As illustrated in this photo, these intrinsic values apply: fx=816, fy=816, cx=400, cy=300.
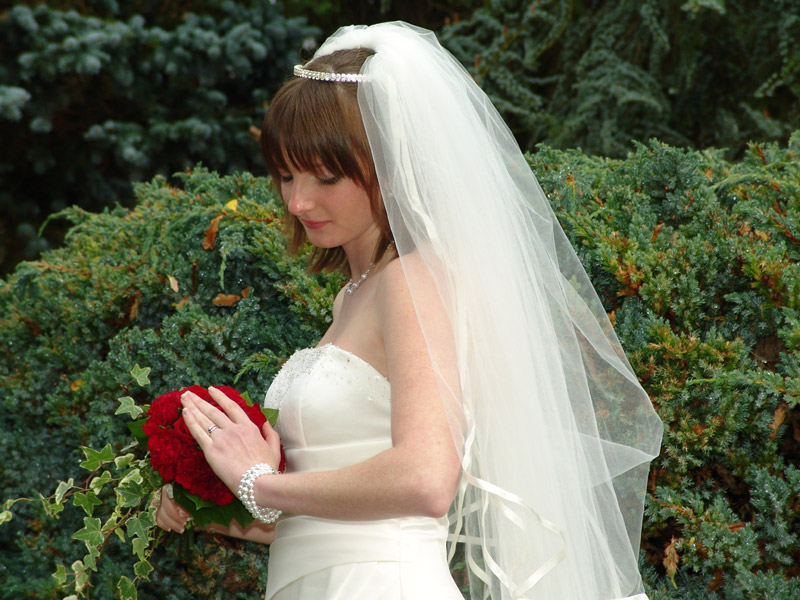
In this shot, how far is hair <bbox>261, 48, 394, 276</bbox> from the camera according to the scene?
1.99 metres

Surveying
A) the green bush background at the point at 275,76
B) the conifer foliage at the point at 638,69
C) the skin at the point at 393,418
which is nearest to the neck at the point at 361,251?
the skin at the point at 393,418

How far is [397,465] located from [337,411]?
1.18ft

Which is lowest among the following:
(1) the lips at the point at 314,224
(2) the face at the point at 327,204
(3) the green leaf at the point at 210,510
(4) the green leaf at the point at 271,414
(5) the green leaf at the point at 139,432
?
(3) the green leaf at the point at 210,510

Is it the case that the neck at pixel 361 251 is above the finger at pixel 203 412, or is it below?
above

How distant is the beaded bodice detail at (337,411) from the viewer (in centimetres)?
198

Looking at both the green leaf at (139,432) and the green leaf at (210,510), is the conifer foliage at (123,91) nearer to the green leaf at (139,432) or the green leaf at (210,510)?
the green leaf at (139,432)

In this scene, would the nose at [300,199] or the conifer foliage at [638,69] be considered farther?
the conifer foliage at [638,69]

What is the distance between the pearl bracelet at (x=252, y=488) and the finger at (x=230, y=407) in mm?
151

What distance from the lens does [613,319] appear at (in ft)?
8.67

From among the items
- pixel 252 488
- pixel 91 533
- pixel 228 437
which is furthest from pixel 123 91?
pixel 252 488

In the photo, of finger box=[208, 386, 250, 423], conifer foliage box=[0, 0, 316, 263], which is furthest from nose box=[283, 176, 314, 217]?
conifer foliage box=[0, 0, 316, 263]

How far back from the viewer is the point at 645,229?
8.82 feet

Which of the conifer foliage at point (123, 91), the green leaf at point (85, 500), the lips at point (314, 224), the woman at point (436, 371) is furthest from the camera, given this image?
the conifer foliage at point (123, 91)

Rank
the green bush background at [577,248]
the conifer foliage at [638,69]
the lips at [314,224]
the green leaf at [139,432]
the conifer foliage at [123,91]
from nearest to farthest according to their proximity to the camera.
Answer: the lips at [314,224] < the green leaf at [139,432] < the green bush background at [577,248] < the conifer foliage at [638,69] < the conifer foliage at [123,91]
